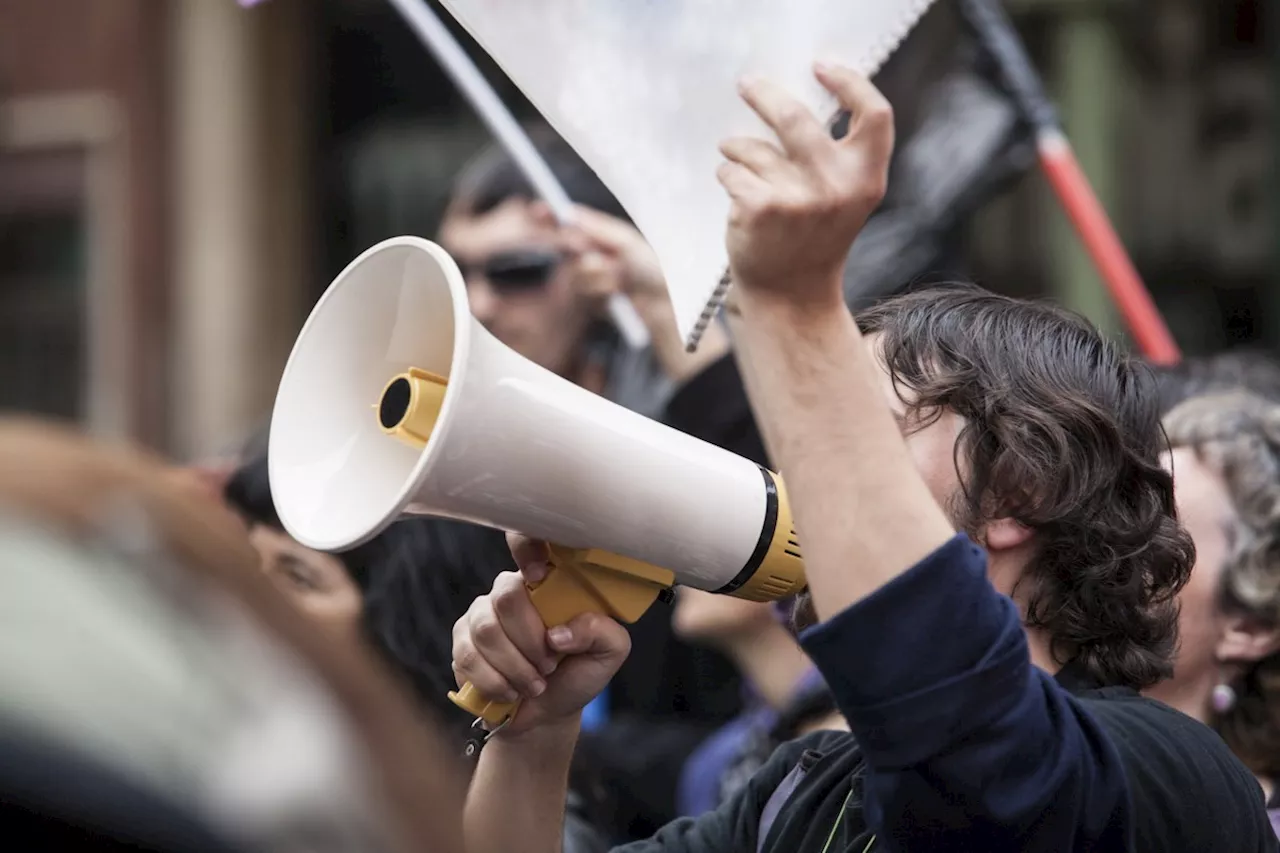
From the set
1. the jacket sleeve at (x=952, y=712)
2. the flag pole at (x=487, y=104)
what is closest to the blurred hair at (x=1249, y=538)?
the flag pole at (x=487, y=104)

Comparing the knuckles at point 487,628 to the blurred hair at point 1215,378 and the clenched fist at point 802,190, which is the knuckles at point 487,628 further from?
the blurred hair at point 1215,378

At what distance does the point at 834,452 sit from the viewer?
1.22 meters

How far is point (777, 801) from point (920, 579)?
0.57 meters

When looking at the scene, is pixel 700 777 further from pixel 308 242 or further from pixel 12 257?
pixel 12 257

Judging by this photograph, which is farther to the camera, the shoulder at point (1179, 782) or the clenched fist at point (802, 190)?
the shoulder at point (1179, 782)

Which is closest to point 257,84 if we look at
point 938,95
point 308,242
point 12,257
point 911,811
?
point 308,242

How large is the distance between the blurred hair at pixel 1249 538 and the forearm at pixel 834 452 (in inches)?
45.4

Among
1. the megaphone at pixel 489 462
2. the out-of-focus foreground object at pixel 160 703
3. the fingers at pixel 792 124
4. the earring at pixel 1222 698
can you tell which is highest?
the out-of-focus foreground object at pixel 160 703

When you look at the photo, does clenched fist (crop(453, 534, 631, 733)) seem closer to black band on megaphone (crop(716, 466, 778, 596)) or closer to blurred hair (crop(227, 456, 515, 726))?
black band on megaphone (crop(716, 466, 778, 596))

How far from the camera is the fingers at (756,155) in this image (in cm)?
121

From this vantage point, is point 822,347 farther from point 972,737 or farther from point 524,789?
point 524,789

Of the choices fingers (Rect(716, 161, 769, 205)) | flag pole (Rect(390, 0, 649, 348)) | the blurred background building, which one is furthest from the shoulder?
the blurred background building

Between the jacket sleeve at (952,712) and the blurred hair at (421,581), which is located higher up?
the jacket sleeve at (952,712)

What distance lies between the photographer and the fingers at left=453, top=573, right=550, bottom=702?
1.60m
